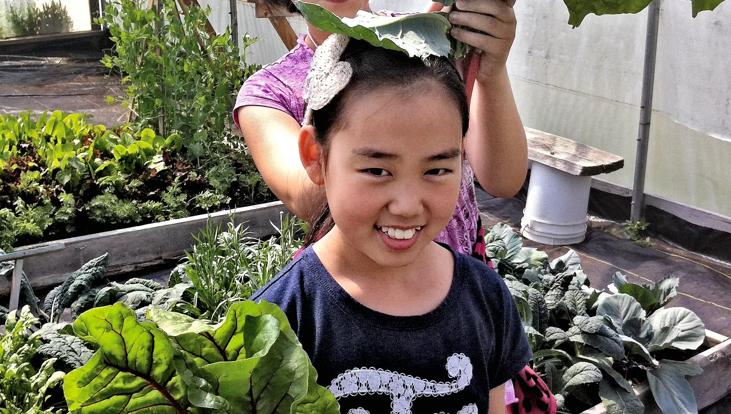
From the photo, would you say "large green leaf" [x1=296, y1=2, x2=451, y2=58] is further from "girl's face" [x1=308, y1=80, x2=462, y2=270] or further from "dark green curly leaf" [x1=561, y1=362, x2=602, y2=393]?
"dark green curly leaf" [x1=561, y1=362, x2=602, y2=393]

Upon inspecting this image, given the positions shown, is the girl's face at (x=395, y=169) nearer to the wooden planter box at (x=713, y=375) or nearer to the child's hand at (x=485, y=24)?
the child's hand at (x=485, y=24)

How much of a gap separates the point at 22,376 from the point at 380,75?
5.52 feet

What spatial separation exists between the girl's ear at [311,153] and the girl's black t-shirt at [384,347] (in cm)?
15

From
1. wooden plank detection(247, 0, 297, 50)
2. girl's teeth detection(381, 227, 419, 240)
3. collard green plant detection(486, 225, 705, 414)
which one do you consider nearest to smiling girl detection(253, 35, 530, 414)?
girl's teeth detection(381, 227, 419, 240)

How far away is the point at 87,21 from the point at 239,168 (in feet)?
36.6

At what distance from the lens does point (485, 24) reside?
1346mm

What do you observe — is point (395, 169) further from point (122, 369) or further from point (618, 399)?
point (618, 399)

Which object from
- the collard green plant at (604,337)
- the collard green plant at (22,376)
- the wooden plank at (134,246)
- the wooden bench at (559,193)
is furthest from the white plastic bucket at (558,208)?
the collard green plant at (22,376)

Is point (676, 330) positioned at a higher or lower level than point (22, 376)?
lower

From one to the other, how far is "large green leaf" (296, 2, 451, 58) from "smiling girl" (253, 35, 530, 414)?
0.05 meters

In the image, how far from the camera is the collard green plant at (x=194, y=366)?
45.4 inches

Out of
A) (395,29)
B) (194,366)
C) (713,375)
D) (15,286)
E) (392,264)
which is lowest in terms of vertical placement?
(713,375)

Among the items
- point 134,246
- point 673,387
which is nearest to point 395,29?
point 673,387

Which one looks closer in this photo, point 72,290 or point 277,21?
point 72,290
